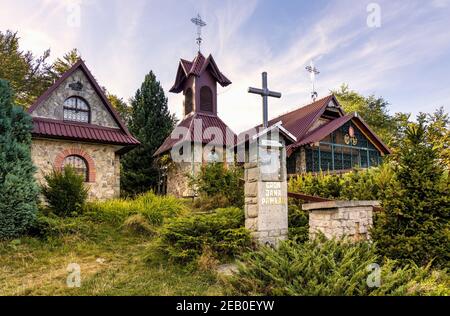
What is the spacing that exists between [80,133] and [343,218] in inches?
412

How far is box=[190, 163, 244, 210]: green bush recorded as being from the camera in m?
9.39

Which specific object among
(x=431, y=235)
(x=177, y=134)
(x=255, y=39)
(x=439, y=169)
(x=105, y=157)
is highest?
(x=255, y=39)

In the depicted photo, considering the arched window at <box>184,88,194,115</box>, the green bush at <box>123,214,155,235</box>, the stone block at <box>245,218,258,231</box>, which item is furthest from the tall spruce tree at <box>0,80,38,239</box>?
the arched window at <box>184,88,194,115</box>

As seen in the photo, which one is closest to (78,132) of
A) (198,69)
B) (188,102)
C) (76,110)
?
(76,110)

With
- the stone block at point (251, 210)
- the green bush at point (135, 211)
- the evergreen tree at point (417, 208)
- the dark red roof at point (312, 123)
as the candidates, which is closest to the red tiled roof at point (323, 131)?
the dark red roof at point (312, 123)

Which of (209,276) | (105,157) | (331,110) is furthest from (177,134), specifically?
(209,276)

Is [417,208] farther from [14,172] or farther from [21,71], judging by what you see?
[21,71]

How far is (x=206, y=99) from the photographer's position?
1847 cm

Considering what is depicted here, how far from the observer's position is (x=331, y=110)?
773 inches

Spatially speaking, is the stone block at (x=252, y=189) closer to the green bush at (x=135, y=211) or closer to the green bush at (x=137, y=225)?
the green bush at (x=135, y=211)
